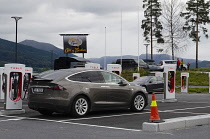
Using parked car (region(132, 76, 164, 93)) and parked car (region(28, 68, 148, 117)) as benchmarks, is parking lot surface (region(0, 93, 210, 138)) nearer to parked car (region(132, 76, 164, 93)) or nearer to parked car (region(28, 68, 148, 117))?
parked car (region(28, 68, 148, 117))

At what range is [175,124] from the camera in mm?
10617

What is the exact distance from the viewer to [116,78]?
15.0 m

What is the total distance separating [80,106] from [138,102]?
260cm

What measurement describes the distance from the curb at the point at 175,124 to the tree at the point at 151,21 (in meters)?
66.9

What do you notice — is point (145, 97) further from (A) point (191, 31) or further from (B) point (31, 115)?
(A) point (191, 31)

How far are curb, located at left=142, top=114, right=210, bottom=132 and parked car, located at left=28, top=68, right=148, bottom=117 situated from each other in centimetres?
359

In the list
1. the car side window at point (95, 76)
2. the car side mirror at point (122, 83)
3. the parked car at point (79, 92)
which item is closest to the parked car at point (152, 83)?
the parked car at point (79, 92)

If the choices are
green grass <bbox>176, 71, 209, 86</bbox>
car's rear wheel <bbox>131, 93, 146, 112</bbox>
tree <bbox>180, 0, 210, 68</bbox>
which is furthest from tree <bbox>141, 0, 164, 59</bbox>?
car's rear wheel <bbox>131, 93, 146, 112</bbox>

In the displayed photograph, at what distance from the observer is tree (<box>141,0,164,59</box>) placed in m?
78.3

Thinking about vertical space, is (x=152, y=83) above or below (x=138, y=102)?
above

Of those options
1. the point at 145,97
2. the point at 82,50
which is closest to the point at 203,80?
the point at 82,50

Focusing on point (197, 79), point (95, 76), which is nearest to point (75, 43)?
point (197, 79)

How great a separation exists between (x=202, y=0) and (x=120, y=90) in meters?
61.2

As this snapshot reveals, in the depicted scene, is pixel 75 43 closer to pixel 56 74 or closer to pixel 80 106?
pixel 56 74
